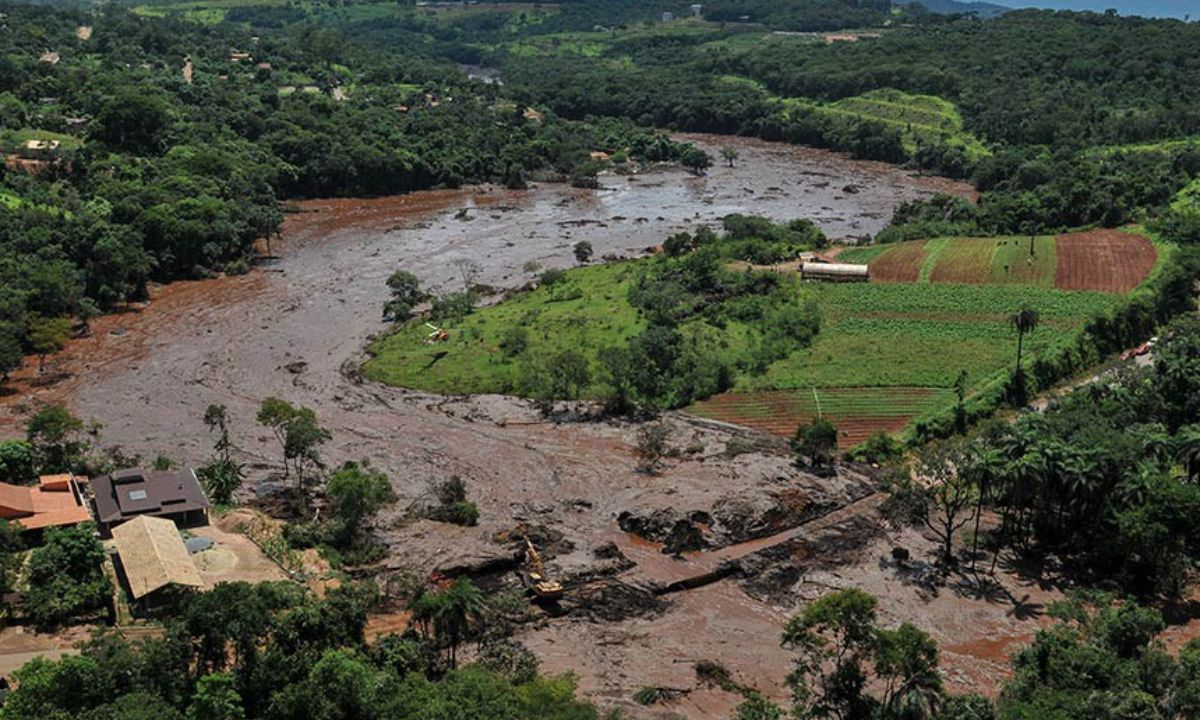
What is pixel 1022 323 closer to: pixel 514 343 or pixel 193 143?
pixel 514 343

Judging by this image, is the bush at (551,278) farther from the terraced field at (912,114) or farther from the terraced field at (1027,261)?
the terraced field at (912,114)

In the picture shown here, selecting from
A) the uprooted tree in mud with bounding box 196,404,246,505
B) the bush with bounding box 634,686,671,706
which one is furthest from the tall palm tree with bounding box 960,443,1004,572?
the uprooted tree in mud with bounding box 196,404,246,505

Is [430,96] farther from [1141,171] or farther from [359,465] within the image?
[359,465]

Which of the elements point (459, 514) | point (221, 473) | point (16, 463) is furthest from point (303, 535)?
point (16, 463)

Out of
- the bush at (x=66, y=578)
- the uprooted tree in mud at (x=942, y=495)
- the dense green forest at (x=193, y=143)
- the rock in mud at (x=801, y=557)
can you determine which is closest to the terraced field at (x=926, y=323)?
the uprooted tree in mud at (x=942, y=495)

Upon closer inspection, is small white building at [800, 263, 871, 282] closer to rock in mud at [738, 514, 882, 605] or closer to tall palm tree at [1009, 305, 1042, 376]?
tall palm tree at [1009, 305, 1042, 376]

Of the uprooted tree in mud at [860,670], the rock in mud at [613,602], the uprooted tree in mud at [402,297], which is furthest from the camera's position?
the uprooted tree in mud at [402,297]
